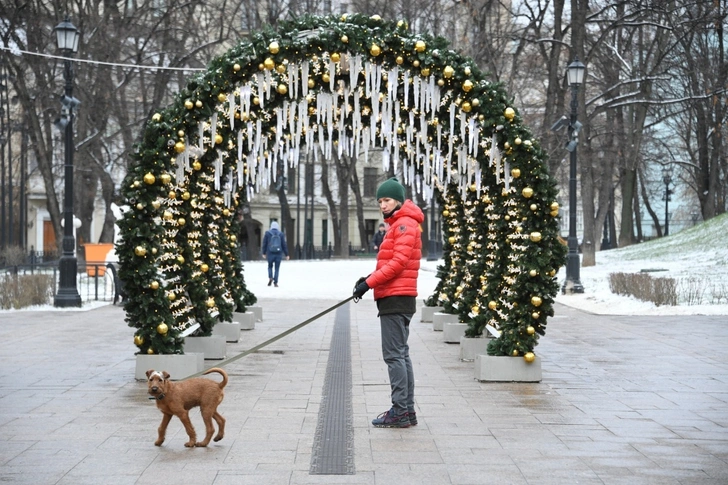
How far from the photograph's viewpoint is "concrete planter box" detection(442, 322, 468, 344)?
14875mm

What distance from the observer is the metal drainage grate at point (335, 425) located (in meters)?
6.76

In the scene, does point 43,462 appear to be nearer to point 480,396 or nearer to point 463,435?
point 463,435

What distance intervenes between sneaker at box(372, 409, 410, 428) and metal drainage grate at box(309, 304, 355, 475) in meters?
0.23

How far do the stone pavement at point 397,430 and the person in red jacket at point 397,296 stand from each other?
20 centimetres

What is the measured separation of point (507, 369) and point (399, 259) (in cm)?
318

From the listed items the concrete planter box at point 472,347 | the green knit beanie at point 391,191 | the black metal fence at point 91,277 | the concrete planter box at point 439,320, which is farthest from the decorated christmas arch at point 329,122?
the black metal fence at point 91,277

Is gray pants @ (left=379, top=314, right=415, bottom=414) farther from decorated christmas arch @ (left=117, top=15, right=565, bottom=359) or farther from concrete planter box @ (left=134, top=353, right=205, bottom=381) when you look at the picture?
concrete planter box @ (left=134, top=353, right=205, bottom=381)

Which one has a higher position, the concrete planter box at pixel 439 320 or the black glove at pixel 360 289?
the black glove at pixel 360 289

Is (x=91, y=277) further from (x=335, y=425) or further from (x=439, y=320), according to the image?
(x=335, y=425)

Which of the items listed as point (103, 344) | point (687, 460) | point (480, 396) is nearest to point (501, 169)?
point (480, 396)

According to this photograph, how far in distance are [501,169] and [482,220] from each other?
104 inches

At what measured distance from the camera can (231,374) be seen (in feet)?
37.2

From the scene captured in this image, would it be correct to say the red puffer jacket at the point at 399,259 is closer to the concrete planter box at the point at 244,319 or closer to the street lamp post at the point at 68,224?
the concrete planter box at the point at 244,319

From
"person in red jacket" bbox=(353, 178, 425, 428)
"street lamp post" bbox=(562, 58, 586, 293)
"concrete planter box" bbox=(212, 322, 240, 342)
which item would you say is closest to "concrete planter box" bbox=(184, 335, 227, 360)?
"concrete planter box" bbox=(212, 322, 240, 342)
